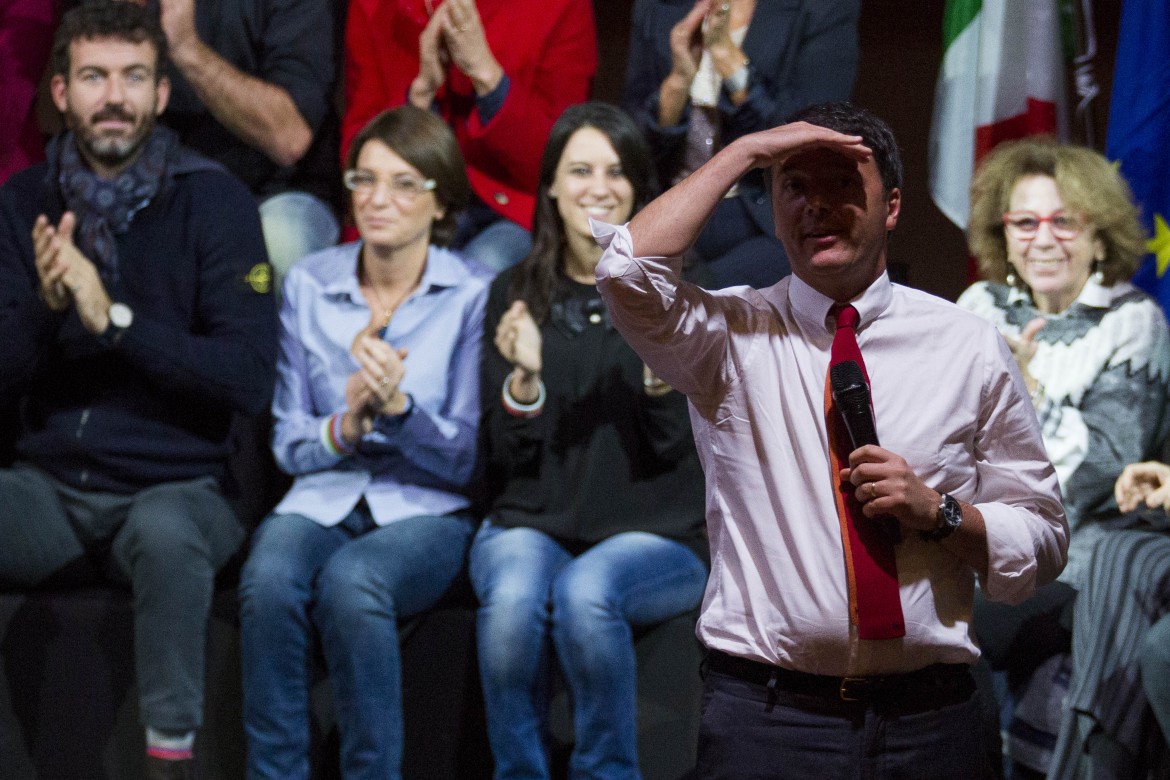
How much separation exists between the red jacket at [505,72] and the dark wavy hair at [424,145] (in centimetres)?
23

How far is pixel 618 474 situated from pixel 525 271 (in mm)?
565

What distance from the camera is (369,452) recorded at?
3.21 meters

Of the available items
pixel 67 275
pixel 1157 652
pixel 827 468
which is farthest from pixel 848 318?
pixel 67 275

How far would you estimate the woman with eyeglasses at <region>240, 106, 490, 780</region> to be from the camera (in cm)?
285

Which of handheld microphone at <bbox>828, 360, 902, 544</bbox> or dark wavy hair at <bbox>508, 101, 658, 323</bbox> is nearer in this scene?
handheld microphone at <bbox>828, 360, 902, 544</bbox>

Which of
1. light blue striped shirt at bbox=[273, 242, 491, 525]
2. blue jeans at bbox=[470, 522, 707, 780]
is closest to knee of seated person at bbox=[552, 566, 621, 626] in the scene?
blue jeans at bbox=[470, 522, 707, 780]

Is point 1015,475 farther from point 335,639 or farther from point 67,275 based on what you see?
point 67,275

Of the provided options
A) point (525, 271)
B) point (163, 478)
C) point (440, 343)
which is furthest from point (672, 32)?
point (163, 478)

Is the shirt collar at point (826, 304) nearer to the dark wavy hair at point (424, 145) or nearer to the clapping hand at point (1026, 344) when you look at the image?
the clapping hand at point (1026, 344)

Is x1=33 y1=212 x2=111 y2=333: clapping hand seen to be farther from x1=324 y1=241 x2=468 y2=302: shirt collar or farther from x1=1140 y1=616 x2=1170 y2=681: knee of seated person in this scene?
x1=1140 y1=616 x2=1170 y2=681: knee of seated person

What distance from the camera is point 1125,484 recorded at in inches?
109

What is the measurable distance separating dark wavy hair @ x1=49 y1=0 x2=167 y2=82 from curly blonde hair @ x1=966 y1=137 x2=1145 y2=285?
203 centimetres

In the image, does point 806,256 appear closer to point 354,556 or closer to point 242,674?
point 354,556

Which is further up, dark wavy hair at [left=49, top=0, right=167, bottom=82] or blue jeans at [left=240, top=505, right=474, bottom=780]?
dark wavy hair at [left=49, top=0, right=167, bottom=82]
